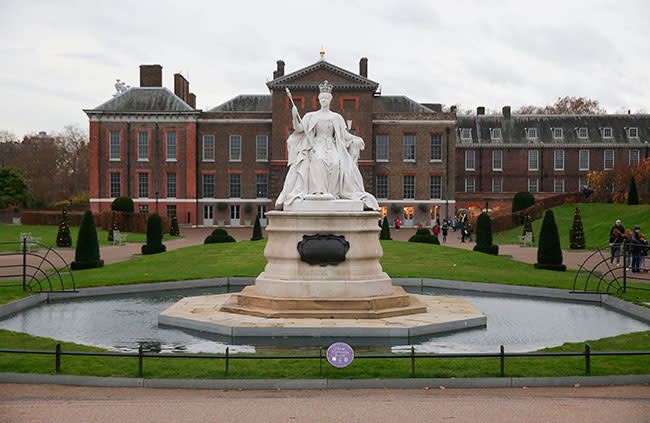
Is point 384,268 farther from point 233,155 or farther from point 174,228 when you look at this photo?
point 233,155

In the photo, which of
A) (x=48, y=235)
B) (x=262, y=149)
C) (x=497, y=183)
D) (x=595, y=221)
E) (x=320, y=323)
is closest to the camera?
(x=320, y=323)

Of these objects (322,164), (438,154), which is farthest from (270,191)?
(322,164)

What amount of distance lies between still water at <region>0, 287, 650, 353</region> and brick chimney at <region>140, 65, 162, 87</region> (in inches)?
1801

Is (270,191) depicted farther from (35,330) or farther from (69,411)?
(69,411)

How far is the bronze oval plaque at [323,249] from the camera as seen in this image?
1155cm

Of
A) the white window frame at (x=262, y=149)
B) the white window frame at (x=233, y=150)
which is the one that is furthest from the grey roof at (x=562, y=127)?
the white window frame at (x=233, y=150)

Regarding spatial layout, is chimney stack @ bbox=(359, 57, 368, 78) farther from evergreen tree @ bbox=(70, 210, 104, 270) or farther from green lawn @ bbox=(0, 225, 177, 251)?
evergreen tree @ bbox=(70, 210, 104, 270)

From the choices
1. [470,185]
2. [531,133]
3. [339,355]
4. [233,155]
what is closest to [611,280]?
[339,355]

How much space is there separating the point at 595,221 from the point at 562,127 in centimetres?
2755

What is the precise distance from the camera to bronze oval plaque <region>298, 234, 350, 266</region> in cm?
1155

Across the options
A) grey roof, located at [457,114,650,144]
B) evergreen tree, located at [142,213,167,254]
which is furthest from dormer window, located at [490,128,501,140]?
evergreen tree, located at [142,213,167,254]

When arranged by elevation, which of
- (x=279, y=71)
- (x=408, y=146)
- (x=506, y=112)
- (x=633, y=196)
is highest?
(x=279, y=71)

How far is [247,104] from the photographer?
59.5 meters

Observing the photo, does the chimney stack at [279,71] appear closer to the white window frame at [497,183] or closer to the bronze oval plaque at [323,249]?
the white window frame at [497,183]
